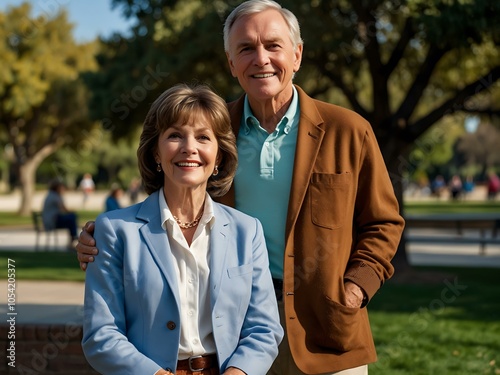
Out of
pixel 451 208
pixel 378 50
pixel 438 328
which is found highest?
pixel 378 50

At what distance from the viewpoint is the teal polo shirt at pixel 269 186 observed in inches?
122

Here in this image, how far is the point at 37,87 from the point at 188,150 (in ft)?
112

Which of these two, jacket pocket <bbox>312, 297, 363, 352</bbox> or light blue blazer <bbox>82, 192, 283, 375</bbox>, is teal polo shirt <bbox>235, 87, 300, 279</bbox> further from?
light blue blazer <bbox>82, 192, 283, 375</bbox>

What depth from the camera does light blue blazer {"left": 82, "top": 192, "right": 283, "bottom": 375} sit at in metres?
2.46

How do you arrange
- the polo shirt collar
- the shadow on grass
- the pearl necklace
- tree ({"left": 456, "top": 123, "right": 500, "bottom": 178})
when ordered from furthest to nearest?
tree ({"left": 456, "top": 123, "right": 500, "bottom": 178}) < the shadow on grass < the polo shirt collar < the pearl necklace

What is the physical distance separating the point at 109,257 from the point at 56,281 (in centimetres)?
924

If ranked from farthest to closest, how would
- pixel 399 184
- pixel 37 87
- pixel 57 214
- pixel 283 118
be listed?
pixel 37 87 < pixel 57 214 < pixel 399 184 < pixel 283 118

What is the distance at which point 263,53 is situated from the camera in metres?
3.07

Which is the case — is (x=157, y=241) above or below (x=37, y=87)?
below

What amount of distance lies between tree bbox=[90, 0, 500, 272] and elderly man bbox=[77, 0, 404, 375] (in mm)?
6740

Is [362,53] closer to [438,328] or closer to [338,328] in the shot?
[438,328]

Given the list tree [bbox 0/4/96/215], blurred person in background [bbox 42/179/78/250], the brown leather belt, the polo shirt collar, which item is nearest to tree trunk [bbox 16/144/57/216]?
tree [bbox 0/4/96/215]

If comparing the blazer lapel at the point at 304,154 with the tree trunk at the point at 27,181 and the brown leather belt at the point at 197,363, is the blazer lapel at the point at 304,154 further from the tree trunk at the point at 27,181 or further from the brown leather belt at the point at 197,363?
the tree trunk at the point at 27,181

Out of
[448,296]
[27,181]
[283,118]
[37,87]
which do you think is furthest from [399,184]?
[27,181]
